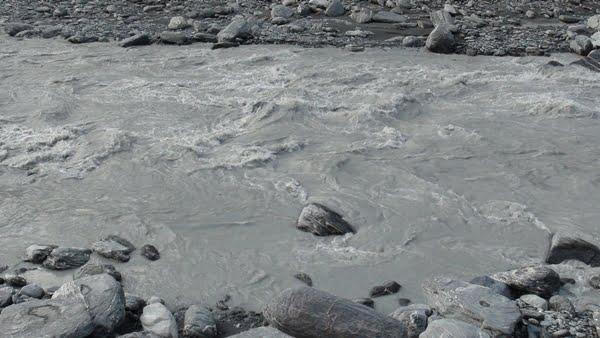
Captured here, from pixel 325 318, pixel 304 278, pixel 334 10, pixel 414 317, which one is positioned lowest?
pixel 304 278

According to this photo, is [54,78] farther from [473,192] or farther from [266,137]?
[473,192]

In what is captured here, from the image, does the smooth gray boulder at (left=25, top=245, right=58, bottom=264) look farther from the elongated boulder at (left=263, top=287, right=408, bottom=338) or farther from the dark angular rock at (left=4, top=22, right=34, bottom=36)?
the dark angular rock at (left=4, top=22, right=34, bottom=36)

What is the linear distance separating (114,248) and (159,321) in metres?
1.52

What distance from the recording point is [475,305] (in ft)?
17.7

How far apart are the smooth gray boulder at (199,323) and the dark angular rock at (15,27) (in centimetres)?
1119

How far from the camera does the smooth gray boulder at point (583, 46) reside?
43.4 ft

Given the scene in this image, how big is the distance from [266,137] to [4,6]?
1043 centimetres

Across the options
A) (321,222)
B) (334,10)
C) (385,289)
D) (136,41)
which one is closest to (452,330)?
(385,289)

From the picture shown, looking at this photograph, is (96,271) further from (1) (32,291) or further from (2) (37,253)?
(2) (37,253)

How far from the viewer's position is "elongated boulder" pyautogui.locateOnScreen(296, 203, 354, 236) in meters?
7.15

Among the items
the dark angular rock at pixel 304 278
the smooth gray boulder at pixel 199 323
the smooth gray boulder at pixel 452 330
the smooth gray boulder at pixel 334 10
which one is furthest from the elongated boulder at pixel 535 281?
the smooth gray boulder at pixel 334 10

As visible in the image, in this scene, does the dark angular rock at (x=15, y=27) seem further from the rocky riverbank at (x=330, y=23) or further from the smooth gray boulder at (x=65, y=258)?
the smooth gray boulder at (x=65, y=258)

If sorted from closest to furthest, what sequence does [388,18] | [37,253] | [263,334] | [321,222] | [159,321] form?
[263,334], [159,321], [37,253], [321,222], [388,18]

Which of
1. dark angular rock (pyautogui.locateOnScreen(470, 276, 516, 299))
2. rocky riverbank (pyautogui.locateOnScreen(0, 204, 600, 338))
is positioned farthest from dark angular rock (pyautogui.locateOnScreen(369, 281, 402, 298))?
dark angular rock (pyautogui.locateOnScreen(470, 276, 516, 299))
